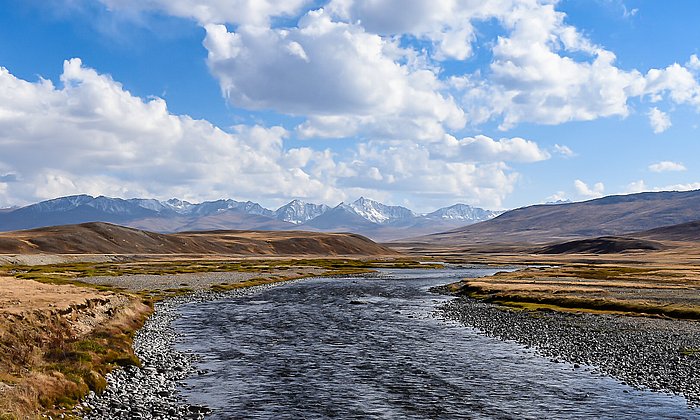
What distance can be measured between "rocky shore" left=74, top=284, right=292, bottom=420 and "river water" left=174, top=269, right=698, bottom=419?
1.02m

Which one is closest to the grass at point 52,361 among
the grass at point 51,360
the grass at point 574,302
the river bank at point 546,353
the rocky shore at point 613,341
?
the grass at point 51,360

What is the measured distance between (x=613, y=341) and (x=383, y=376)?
21830 millimetres

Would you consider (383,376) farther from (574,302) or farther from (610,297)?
(610,297)

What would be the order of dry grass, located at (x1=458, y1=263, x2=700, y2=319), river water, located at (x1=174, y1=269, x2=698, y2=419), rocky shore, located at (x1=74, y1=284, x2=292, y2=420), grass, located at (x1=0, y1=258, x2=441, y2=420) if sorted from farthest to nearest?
dry grass, located at (x1=458, y1=263, x2=700, y2=319) < river water, located at (x1=174, y1=269, x2=698, y2=419) < rocky shore, located at (x1=74, y1=284, x2=292, y2=420) < grass, located at (x1=0, y1=258, x2=441, y2=420)

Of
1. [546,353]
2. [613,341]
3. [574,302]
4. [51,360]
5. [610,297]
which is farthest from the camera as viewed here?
[610,297]

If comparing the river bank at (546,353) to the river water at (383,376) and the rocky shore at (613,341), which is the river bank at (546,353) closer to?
the rocky shore at (613,341)

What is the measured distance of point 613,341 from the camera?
1786 inches

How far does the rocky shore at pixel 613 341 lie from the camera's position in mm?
34206

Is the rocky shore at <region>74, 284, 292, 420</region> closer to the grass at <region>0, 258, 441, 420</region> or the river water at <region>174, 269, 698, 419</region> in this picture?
the grass at <region>0, 258, 441, 420</region>

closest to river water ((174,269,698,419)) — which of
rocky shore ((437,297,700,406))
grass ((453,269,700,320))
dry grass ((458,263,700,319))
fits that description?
rocky shore ((437,297,700,406))

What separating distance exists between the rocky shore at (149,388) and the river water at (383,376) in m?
1.02

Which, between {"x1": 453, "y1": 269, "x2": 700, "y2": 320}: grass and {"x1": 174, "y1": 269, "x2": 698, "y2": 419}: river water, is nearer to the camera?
{"x1": 174, "y1": 269, "x2": 698, "y2": 419}: river water

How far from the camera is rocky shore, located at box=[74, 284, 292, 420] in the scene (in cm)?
2627

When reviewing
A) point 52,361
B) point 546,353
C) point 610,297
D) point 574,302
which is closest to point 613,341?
point 546,353
